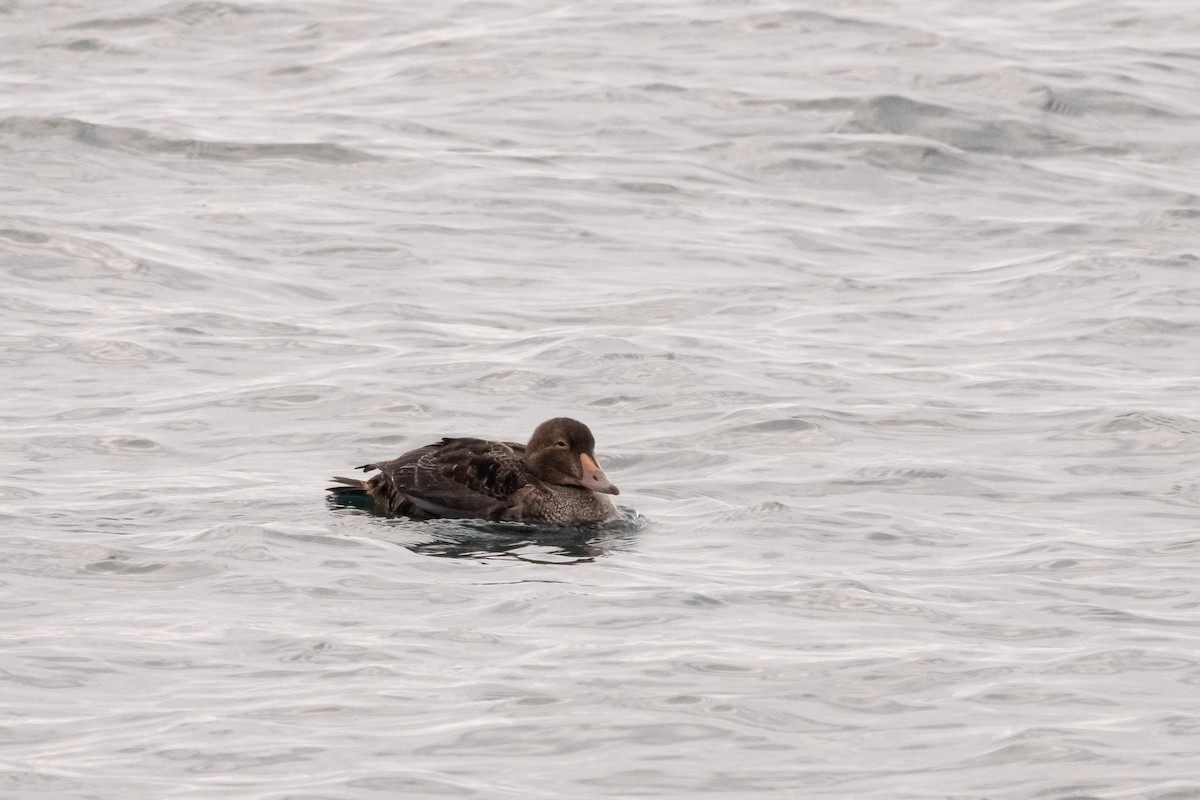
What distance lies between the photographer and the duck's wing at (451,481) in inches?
Result: 488

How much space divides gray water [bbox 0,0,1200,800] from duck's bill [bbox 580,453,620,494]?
0.99ft

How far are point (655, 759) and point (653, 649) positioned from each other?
1.34 meters

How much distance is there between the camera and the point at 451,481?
12.5 metres

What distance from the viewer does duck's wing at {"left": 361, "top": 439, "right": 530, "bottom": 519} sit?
12.4 meters

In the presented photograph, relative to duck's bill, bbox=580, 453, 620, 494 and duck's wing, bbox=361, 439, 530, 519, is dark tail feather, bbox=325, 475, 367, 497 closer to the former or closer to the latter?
duck's wing, bbox=361, 439, 530, 519

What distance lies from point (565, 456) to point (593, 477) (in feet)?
0.79

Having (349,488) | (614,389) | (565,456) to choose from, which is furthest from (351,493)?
(614,389)

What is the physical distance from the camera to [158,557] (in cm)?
1120

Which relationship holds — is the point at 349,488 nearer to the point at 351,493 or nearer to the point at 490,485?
the point at 351,493

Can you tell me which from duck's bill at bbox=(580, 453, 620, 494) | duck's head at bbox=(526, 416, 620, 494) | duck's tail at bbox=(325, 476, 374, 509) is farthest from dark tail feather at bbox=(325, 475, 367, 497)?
duck's bill at bbox=(580, 453, 620, 494)

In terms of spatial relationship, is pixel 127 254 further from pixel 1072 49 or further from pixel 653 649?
pixel 1072 49

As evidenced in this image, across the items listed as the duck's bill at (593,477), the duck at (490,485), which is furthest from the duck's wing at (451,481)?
the duck's bill at (593,477)

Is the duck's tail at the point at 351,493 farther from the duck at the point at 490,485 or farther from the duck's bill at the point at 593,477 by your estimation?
the duck's bill at the point at 593,477

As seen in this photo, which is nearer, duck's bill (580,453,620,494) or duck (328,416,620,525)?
duck's bill (580,453,620,494)
